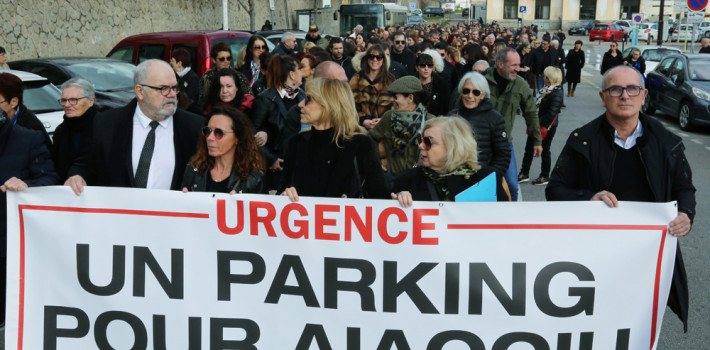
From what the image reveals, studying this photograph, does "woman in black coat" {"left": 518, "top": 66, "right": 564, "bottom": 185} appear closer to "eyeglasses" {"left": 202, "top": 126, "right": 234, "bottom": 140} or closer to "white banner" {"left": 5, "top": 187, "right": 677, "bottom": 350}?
"eyeglasses" {"left": 202, "top": 126, "right": 234, "bottom": 140}

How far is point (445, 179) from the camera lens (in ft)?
12.9

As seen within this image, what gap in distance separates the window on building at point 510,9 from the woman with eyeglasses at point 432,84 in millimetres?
85894

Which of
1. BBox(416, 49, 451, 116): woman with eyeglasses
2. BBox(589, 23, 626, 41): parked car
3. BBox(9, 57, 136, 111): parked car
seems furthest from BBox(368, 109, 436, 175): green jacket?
BBox(589, 23, 626, 41): parked car

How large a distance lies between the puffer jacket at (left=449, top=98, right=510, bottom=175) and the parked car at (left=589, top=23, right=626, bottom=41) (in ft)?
188

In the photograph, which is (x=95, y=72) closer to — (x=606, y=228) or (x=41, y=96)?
(x=41, y=96)

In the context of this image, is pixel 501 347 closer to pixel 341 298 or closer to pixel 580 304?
pixel 580 304

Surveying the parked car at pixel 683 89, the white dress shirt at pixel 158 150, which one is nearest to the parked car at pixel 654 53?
the parked car at pixel 683 89

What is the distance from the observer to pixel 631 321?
11.1 feet

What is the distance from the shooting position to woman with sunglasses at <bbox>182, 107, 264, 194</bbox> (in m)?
4.03

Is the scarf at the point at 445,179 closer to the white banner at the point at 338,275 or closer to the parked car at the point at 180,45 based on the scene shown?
the white banner at the point at 338,275

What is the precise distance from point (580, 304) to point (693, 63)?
13816 millimetres

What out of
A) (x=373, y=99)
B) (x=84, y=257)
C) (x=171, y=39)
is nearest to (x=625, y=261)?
(x=84, y=257)

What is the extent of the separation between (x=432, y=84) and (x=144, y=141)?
456 cm

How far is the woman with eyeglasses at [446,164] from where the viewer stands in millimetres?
3908
